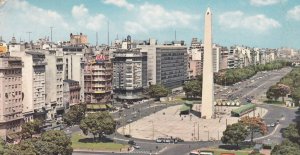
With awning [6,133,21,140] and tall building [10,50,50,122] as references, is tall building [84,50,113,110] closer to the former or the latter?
tall building [10,50,50,122]

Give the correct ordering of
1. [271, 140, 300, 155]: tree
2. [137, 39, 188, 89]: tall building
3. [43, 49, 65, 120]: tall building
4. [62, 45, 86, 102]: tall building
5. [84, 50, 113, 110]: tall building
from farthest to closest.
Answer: [137, 39, 188, 89]: tall building
[84, 50, 113, 110]: tall building
[62, 45, 86, 102]: tall building
[43, 49, 65, 120]: tall building
[271, 140, 300, 155]: tree

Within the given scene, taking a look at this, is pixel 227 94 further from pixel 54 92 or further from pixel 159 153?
pixel 159 153

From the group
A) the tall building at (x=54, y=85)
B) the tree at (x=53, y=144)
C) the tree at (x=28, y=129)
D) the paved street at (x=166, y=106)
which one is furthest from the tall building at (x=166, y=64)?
the tree at (x=53, y=144)

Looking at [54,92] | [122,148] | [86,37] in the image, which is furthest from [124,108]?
[86,37]

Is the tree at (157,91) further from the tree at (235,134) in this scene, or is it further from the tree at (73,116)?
the tree at (235,134)

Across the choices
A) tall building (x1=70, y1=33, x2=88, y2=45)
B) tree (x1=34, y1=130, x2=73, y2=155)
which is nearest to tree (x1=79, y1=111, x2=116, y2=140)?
tree (x1=34, y1=130, x2=73, y2=155)

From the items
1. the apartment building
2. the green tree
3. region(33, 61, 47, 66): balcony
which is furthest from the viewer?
the apartment building
